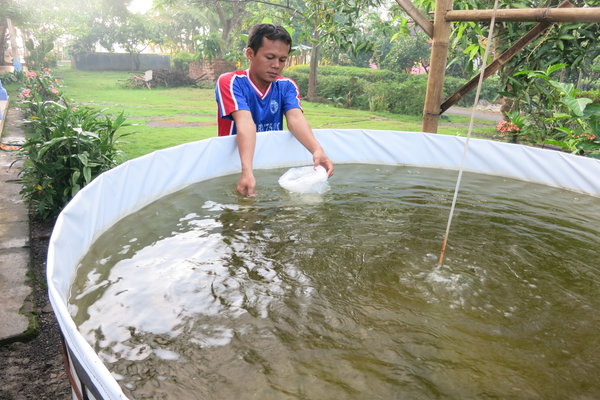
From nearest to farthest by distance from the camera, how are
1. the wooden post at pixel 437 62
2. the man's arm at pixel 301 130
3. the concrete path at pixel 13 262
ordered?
the concrete path at pixel 13 262, the man's arm at pixel 301 130, the wooden post at pixel 437 62

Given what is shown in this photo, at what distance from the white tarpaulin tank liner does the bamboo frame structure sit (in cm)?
58

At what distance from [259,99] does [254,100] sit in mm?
43

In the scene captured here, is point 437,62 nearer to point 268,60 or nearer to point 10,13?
point 268,60

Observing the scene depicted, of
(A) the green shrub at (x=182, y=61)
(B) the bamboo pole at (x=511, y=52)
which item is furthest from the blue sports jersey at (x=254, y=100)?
(A) the green shrub at (x=182, y=61)

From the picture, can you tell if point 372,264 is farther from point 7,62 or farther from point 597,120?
point 7,62

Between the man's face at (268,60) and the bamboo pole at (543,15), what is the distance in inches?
78.5

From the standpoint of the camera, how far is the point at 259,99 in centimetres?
344

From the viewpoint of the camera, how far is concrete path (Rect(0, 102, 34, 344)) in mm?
1863

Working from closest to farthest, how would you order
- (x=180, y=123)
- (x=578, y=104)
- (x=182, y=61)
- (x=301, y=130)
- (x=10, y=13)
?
(x=301, y=130) → (x=578, y=104) → (x=180, y=123) → (x=10, y=13) → (x=182, y=61)

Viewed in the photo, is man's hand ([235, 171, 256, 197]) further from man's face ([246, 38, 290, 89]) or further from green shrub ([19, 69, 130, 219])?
green shrub ([19, 69, 130, 219])

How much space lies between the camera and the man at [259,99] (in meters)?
2.92

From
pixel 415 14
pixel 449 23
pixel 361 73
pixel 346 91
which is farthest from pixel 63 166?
pixel 361 73

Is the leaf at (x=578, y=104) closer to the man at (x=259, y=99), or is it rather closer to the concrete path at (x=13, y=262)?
the man at (x=259, y=99)

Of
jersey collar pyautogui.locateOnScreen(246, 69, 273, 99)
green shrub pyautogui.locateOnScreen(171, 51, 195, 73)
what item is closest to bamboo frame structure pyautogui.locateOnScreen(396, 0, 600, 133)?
jersey collar pyautogui.locateOnScreen(246, 69, 273, 99)
